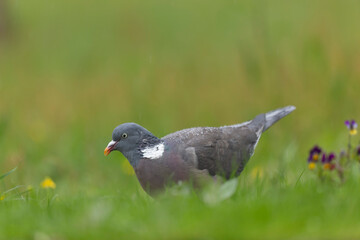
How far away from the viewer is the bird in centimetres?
457

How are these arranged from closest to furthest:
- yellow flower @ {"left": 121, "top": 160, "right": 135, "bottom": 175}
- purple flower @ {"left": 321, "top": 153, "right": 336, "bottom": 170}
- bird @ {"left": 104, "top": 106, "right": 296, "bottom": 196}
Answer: purple flower @ {"left": 321, "top": 153, "right": 336, "bottom": 170} < bird @ {"left": 104, "top": 106, "right": 296, "bottom": 196} < yellow flower @ {"left": 121, "top": 160, "right": 135, "bottom": 175}

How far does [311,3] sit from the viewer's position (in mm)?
12422

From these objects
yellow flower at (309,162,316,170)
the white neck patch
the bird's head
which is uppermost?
the bird's head

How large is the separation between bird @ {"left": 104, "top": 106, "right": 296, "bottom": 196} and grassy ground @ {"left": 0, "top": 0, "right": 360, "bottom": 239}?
20 cm

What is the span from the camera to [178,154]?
4.64 m

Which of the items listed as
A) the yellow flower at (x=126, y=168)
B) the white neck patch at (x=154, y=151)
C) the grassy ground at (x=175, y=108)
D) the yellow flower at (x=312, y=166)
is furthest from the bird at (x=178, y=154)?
the yellow flower at (x=126, y=168)

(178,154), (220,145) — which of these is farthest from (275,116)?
(178,154)

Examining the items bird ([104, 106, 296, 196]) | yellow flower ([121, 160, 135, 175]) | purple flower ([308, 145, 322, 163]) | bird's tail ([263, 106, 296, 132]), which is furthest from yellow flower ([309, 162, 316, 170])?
yellow flower ([121, 160, 135, 175])

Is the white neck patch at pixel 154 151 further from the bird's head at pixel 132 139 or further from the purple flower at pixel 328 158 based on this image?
the purple flower at pixel 328 158

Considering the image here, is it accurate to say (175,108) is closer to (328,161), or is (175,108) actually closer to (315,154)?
(315,154)

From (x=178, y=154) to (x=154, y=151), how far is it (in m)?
0.19

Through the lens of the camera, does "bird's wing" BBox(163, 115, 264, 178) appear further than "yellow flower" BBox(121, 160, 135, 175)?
No

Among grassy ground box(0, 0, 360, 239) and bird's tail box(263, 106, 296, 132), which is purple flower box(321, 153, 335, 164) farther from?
bird's tail box(263, 106, 296, 132)

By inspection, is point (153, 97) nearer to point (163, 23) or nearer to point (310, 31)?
point (310, 31)
